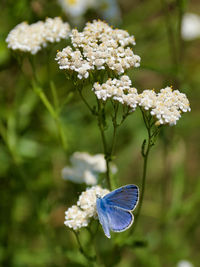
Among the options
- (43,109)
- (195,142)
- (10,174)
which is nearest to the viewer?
(10,174)

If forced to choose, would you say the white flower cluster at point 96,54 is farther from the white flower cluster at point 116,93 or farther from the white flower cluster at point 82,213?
the white flower cluster at point 82,213

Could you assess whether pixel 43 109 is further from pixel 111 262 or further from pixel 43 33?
Answer: pixel 111 262

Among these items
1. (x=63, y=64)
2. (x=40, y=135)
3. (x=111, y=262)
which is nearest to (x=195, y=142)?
(x=40, y=135)

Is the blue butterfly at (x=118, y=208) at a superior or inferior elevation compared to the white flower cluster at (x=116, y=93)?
inferior

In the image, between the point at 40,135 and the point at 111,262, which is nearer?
the point at 111,262

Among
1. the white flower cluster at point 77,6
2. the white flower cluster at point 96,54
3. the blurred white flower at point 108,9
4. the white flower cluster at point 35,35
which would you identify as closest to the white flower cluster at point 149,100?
the white flower cluster at point 96,54

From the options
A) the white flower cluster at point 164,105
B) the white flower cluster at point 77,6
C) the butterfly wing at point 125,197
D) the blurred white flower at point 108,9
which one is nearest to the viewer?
the butterfly wing at point 125,197

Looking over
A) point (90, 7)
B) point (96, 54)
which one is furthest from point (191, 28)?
point (96, 54)
